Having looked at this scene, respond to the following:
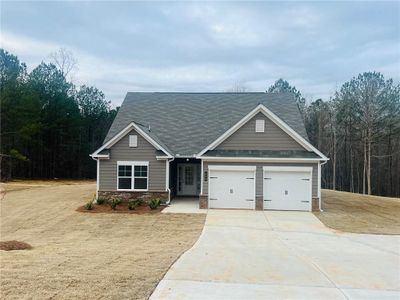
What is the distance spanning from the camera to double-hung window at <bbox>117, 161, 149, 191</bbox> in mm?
22172

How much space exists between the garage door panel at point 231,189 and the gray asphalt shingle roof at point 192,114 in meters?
3.07

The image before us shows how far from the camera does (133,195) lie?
2206cm

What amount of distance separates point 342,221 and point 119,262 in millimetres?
12313

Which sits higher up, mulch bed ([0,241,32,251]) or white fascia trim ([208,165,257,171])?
white fascia trim ([208,165,257,171])

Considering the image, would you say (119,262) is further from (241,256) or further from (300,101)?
(300,101)

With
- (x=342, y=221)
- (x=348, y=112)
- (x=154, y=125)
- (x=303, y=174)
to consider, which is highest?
(x=348, y=112)

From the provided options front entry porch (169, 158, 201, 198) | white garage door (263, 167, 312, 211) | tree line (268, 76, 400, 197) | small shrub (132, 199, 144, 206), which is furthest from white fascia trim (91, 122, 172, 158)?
tree line (268, 76, 400, 197)

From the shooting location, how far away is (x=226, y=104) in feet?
93.4

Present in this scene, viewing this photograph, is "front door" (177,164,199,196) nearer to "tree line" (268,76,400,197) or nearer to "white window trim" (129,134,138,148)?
"white window trim" (129,134,138,148)

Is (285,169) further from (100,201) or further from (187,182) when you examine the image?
(100,201)

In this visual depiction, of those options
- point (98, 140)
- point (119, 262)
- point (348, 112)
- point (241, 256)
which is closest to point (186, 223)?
point (241, 256)

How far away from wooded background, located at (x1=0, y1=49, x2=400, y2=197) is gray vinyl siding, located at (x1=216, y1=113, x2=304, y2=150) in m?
22.8

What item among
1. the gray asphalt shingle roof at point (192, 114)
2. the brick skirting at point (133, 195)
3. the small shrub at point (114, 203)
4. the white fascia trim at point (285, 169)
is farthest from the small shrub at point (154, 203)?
the white fascia trim at point (285, 169)

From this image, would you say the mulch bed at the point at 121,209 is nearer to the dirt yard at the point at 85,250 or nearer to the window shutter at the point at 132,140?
the dirt yard at the point at 85,250
